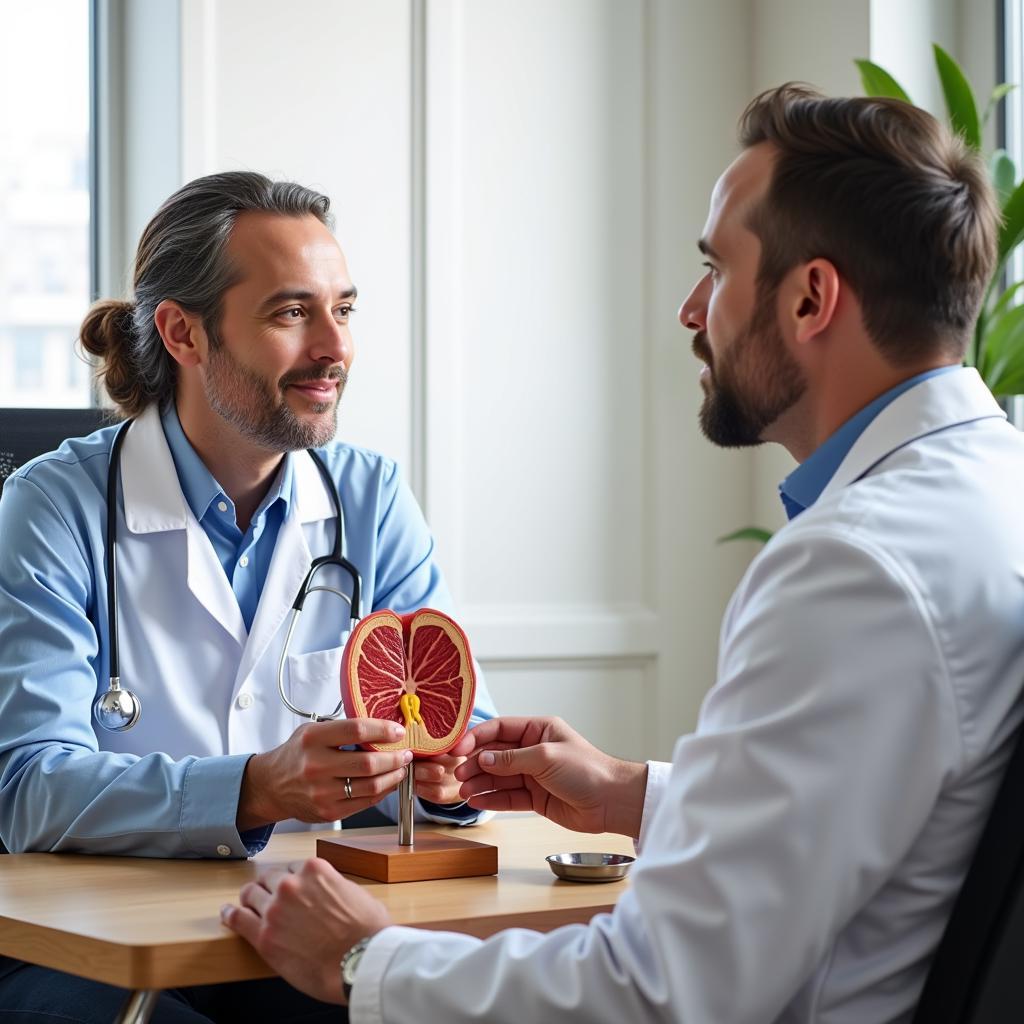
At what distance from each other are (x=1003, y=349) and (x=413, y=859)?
179 centimetres

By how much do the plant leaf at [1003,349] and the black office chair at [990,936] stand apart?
188 centimetres

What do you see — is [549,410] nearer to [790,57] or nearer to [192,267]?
[790,57]

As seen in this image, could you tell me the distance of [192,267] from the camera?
7.42ft

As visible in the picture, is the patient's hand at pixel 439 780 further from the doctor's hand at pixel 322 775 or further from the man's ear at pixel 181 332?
the man's ear at pixel 181 332

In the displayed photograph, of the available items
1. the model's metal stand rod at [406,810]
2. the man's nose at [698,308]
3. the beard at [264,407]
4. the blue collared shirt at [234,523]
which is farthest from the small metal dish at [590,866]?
the beard at [264,407]

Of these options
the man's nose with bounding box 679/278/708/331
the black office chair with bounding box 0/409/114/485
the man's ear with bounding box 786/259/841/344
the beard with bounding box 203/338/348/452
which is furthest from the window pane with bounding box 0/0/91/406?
the man's ear with bounding box 786/259/841/344

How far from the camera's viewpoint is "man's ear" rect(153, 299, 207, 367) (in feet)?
7.47

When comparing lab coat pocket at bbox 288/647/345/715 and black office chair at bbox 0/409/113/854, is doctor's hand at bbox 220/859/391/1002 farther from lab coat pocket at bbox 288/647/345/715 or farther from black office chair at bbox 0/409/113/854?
black office chair at bbox 0/409/113/854

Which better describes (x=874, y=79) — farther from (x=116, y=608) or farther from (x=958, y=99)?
(x=116, y=608)

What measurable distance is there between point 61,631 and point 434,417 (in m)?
1.64

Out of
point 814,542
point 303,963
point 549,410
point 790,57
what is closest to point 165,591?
point 303,963

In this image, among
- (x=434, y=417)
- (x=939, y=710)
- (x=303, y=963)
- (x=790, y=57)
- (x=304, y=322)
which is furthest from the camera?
(x=790, y=57)

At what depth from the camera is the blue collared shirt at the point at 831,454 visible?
1287mm

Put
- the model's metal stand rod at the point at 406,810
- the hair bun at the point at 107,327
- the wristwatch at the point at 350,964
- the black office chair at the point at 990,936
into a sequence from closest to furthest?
1. the black office chair at the point at 990,936
2. the wristwatch at the point at 350,964
3. the model's metal stand rod at the point at 406,810
4. the hair bun at the point at 107,327
